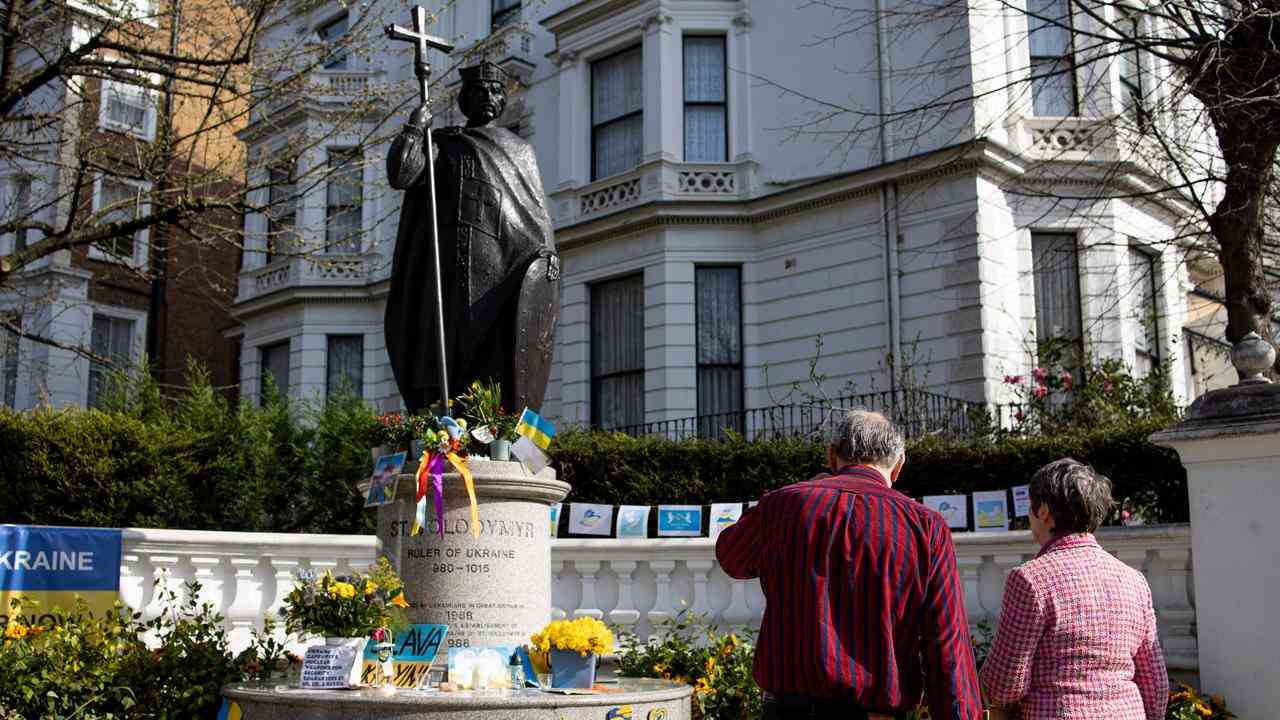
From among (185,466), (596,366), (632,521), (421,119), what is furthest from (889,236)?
(421,119)

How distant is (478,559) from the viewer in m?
7.54

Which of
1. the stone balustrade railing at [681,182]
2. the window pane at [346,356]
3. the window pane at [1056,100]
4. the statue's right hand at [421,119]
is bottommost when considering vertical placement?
the statue's right hand at [421,119]

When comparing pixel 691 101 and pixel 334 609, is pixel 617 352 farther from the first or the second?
pixel 334 609

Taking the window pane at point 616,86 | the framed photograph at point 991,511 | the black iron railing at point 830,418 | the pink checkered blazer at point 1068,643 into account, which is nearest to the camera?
the pink checkered blazer at point 1068,643

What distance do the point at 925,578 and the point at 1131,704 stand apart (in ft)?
3.24

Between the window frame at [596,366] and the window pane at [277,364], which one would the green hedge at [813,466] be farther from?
the window pane at [277,364]

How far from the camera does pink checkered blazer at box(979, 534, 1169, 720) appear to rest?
427cm

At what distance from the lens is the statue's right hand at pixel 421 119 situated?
824 cm

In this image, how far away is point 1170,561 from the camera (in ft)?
28.2

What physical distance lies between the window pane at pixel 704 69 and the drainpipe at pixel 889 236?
144 inches

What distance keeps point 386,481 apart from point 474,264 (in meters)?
1.94

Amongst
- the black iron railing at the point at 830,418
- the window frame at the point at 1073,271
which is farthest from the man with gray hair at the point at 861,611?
the window frame at the point at 1073,271

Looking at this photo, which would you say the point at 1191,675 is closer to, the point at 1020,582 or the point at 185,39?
the point at 1020,582

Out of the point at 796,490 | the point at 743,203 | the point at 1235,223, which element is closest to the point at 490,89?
the point at 796,490
